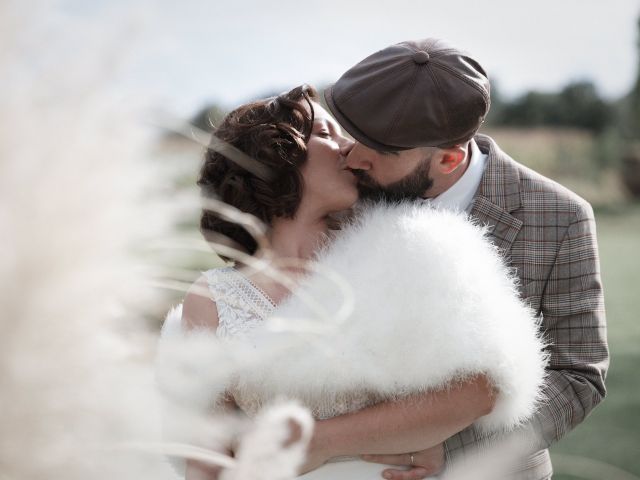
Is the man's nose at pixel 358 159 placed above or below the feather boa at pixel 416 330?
above

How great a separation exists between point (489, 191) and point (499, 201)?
0.16ft

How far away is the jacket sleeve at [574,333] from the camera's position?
2.02 metres

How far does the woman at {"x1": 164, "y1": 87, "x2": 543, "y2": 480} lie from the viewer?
4.99 ft

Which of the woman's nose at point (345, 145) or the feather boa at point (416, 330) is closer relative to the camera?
the feather boa at point (416, 330)

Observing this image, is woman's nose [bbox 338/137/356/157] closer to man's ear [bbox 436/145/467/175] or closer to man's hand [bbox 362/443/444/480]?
man's ear [bbox 436/145/467/175]

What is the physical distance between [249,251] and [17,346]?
5.46ft

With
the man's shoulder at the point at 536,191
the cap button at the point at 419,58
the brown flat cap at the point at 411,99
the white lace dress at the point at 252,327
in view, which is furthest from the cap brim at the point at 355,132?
the white lace dress at the point at 252,327

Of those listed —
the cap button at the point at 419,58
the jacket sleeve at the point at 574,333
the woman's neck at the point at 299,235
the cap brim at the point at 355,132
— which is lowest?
the jacket sleeve at the point at 574,333

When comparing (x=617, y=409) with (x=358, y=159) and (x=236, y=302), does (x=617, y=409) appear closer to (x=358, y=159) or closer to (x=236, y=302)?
(x=358, y=159)

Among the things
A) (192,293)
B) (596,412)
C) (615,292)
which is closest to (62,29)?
(192,293)

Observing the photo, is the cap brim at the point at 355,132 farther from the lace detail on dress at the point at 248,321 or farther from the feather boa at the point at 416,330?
the lace detail on dress at the point at 248,321

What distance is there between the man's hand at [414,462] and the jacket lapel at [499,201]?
2.27 ft

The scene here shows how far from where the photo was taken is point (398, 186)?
81.9 inches

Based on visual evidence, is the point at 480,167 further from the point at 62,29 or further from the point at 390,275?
the point at 62,29
